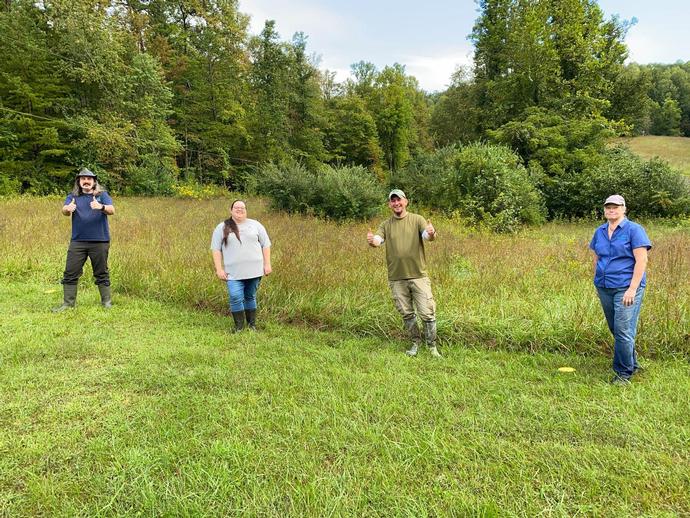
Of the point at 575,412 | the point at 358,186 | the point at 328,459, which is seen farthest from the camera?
the point at 358,186

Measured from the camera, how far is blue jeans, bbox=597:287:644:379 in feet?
12.4

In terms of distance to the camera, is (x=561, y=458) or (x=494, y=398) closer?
(x=561, y=458)

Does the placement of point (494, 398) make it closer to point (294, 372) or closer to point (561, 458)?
point (561, 458)

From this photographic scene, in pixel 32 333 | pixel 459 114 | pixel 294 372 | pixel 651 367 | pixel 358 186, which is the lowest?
pixel 651 367

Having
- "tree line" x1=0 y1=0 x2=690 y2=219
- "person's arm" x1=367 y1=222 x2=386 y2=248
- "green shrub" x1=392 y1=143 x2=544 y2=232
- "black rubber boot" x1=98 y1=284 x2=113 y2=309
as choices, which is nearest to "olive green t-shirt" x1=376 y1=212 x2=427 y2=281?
"person's arm" x1=367 y1=222 x2=386 y2=248

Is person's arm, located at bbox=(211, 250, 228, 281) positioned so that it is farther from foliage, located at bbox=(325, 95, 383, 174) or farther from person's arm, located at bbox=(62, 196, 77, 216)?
foliage, located at bbox=(325, 95, 383, 174)

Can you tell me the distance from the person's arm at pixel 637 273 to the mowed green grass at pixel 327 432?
0.80 meters

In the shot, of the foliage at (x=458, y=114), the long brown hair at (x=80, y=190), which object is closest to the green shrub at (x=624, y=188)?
the foliage at (x=458, y=114)

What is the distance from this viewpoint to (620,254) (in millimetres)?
3754

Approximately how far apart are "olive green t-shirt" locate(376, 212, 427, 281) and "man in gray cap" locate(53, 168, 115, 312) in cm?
426

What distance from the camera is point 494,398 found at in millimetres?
3518

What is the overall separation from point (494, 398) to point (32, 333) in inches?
204

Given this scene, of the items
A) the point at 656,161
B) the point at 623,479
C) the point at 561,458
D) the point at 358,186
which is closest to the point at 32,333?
the point at 561,458

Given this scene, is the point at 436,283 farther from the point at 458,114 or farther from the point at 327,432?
the point at 458,114
